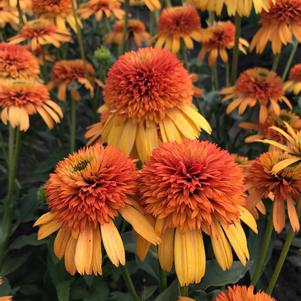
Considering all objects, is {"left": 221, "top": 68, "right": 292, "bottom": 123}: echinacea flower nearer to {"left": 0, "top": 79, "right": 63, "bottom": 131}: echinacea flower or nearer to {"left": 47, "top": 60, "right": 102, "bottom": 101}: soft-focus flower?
{"left": 47, "top": 60, "right": 102, "bottom": 101}: soft-focus flower

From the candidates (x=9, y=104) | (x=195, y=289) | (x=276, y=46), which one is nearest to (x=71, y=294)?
(x=195, y=289)

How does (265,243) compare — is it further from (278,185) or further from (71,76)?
(71,76)

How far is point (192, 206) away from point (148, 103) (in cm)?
43

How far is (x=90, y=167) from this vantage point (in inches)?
36.7

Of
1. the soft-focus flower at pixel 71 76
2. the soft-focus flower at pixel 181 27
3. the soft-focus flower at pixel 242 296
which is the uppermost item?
the soft-focus flower at pixel 181 27

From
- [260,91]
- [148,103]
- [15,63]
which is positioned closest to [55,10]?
[15,63]

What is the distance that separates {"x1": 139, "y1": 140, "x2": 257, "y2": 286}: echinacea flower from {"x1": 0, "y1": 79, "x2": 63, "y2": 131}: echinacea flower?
74cm

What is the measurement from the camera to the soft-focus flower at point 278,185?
109 centimetres

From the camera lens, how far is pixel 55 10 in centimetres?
210

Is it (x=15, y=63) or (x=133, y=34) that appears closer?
(x=15, y=63)

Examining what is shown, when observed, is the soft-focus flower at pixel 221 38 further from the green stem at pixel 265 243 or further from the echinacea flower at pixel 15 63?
the green stem at pixel 265 243

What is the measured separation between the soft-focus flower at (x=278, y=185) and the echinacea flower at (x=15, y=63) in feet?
3.32

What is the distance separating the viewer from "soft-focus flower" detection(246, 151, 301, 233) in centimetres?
109

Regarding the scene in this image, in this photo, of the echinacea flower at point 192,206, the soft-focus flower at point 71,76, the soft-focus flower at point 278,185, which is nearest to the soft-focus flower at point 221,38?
the soft-focus flower at point 71,76
